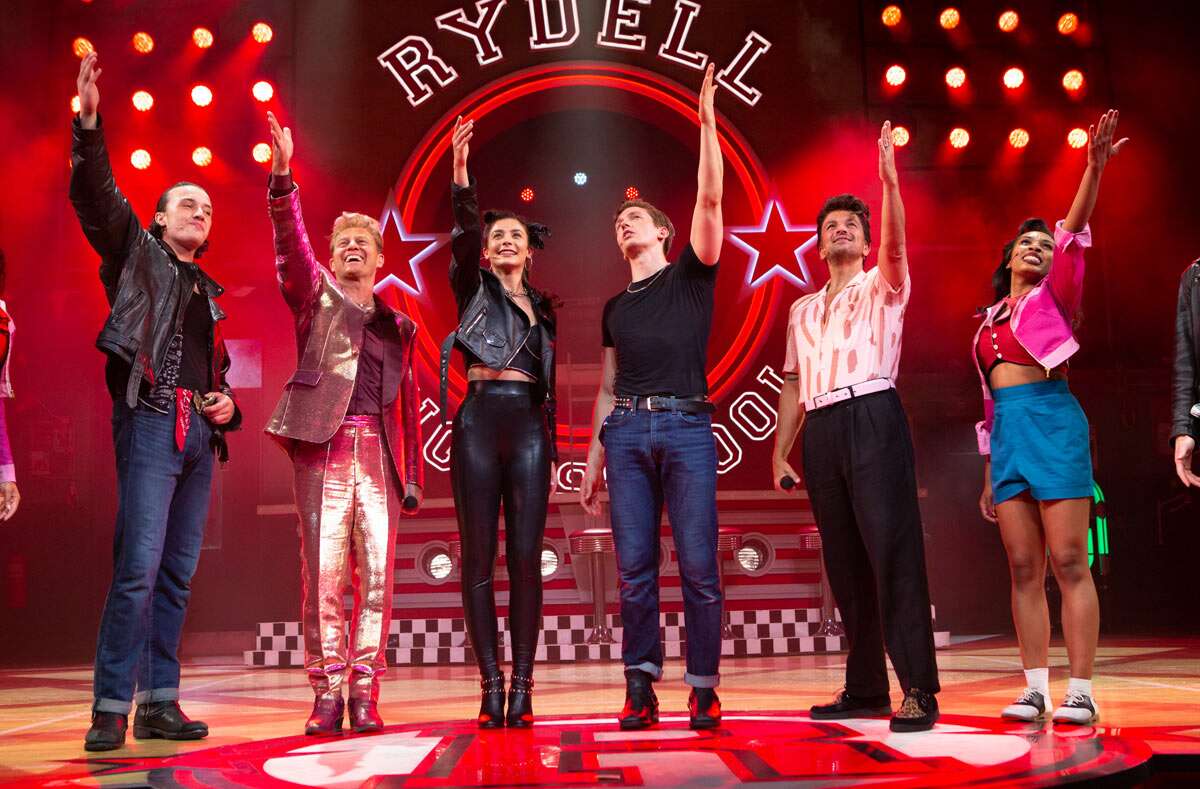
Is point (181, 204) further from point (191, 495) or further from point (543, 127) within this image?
point (543, 127)

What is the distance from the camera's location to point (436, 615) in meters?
6.77

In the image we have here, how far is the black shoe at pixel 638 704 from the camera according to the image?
9.63ft

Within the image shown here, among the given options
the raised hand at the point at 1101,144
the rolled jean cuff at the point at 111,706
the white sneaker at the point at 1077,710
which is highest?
the raised hand at the point at 1101,144

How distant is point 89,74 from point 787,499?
4.99 metres

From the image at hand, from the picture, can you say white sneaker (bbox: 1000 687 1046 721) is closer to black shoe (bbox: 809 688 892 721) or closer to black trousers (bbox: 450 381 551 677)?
black shoe (bbox: 809 688 892 721)

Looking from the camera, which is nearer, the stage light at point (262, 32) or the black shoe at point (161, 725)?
the black shoe at point (161, 725)

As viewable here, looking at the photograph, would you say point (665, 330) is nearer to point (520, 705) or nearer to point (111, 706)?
point (520, 705)

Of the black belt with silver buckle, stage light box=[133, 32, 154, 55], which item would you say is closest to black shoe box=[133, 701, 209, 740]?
the black belt with silver buckle

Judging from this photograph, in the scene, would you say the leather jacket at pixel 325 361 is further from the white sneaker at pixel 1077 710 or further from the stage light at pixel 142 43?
the stage light at pixel 142 43

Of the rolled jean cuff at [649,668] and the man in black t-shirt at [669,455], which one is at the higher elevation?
the man in black t-shirt at [669,455]

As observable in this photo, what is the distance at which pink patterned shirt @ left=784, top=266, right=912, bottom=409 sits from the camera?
9.86 ft

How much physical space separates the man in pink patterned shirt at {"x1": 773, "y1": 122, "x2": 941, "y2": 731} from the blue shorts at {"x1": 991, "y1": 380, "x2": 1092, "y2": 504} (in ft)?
1.13

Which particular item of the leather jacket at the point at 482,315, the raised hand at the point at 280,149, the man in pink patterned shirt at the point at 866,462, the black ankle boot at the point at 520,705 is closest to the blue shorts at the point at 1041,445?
the man in pink patterned shirt at the point at 866,462

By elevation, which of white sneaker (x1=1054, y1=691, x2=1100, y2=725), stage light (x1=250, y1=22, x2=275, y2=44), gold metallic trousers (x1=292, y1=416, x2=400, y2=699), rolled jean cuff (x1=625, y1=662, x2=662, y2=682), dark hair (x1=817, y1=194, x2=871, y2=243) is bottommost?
white sneaker (x1=1054, y1=691, x2=1100, y2=725)
